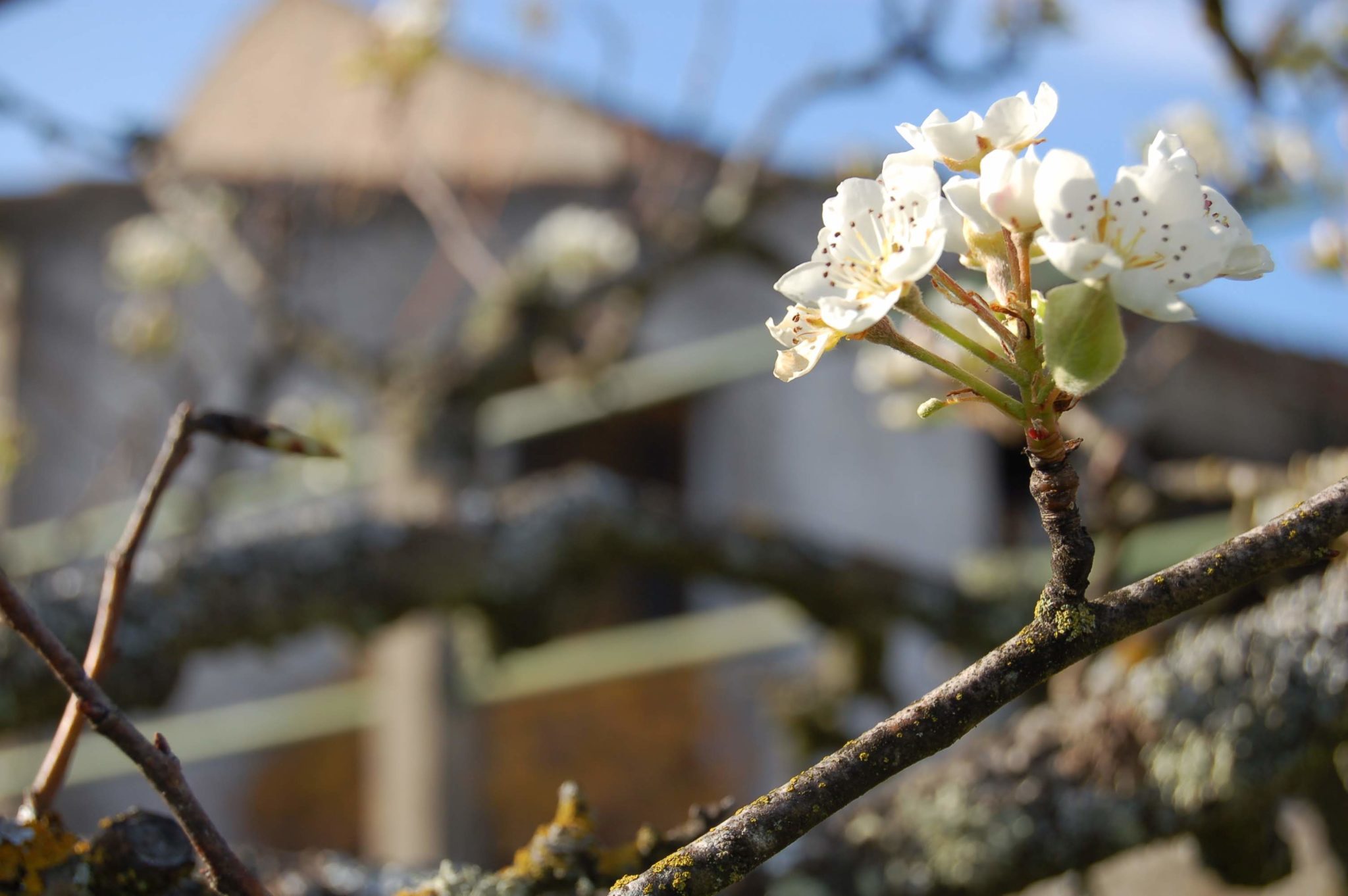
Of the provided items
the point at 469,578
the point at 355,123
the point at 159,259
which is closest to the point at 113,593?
the point at 469,578

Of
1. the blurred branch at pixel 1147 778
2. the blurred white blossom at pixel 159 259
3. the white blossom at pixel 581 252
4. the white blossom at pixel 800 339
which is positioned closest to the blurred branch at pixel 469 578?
the white blossom at pixel 581 252

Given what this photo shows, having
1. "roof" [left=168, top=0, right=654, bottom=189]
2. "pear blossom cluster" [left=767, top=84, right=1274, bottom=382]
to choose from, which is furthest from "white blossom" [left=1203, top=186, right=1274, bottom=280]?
"roof" [left=168, top=0, right=654, bottom=189]

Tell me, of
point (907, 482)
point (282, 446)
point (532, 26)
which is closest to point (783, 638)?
point (907, 482)

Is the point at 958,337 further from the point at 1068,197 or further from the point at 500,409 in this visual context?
the point at 500,409

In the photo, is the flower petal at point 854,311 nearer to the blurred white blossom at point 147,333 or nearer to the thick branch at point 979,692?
the thick branch at point 979,692

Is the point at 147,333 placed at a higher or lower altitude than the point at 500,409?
lower

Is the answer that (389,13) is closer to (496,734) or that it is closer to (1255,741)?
(496,734)
